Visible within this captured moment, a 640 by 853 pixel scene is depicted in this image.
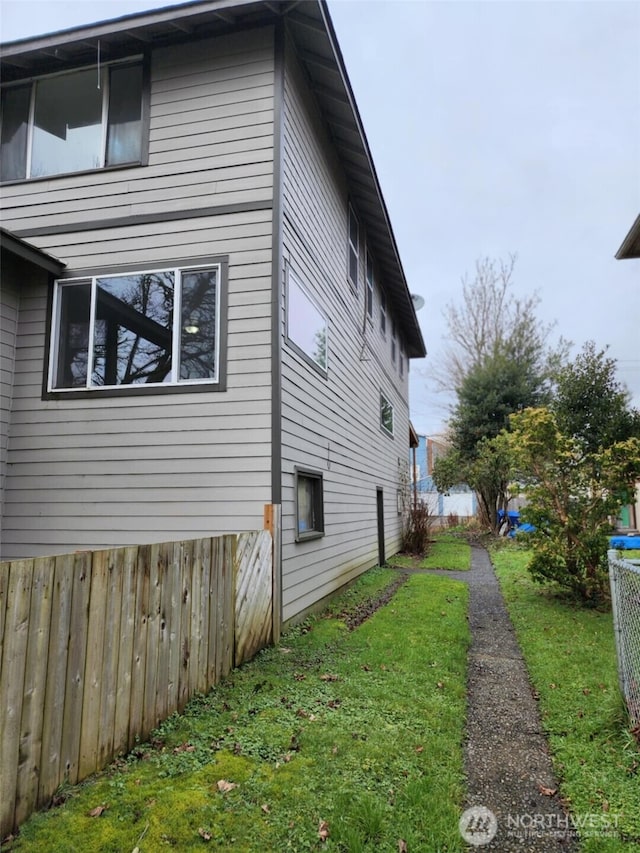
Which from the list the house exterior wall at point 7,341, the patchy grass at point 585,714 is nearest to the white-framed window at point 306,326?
the house exterior wall at point 7,341

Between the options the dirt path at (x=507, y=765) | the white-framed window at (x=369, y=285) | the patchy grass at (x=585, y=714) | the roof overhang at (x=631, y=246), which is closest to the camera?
the dirt path at (x=507, y=765)

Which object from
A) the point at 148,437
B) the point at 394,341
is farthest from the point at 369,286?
the point at 148,437

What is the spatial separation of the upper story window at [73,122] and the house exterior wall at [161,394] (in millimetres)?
293

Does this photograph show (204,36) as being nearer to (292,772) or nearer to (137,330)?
(137,330)

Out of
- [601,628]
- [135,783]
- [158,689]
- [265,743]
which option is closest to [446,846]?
[265,743]

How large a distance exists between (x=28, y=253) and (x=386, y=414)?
9.93m

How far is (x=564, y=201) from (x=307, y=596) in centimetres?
2957

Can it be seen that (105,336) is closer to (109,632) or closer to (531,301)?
(109,632)

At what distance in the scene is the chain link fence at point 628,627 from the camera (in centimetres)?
350

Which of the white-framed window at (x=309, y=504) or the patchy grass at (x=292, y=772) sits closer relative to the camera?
the patchy grass at (x=292, y=772)

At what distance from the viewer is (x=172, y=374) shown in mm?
6137

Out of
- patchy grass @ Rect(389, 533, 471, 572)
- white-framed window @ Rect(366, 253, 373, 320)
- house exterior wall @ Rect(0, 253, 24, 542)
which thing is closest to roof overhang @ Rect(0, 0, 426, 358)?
house exterior wall @ Rect(0, 253, 24, 542)

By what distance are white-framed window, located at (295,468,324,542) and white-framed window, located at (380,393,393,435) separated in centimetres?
639

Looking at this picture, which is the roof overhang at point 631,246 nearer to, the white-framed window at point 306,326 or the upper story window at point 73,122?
the white-framed window at point 306,326
